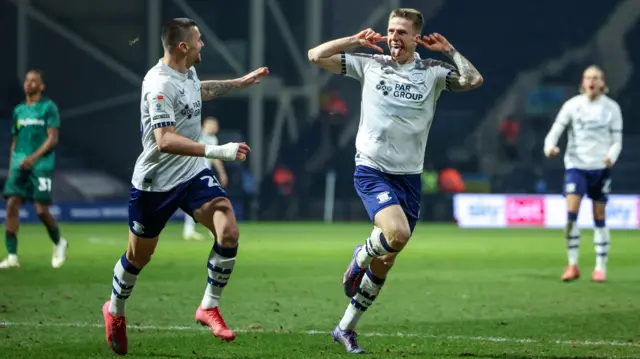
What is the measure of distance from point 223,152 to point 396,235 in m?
1.52

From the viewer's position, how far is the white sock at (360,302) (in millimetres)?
8805

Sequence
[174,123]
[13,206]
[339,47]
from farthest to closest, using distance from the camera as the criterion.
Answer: [13,206]
[339,47]
[174,123]

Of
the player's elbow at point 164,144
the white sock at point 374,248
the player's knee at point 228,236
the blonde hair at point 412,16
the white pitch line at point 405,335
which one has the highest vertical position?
the blonde hair at point 412,16

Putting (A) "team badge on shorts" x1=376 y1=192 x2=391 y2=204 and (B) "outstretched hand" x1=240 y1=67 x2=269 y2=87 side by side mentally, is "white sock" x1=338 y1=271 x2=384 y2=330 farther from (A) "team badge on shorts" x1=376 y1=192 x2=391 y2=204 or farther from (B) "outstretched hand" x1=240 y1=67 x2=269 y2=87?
(B) "outstretched hand" x1=240 y1=67 x2=269 y2=87

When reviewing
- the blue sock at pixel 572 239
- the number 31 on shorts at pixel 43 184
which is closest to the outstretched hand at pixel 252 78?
the number 31 on shorts at pixel 43 184

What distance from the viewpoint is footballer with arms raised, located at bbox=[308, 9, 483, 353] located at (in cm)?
890

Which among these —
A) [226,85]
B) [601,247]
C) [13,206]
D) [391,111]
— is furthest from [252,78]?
[601,247]

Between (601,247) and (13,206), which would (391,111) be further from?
(13,206)

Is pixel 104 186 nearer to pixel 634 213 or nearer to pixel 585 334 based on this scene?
pixel 634 213

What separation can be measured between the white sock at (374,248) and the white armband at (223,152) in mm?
1450

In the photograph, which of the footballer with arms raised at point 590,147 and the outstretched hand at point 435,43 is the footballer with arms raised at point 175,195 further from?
the footballer with arms raised at point 590,147

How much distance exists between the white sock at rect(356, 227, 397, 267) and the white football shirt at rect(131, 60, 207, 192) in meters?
1.36

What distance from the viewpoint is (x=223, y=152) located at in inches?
307

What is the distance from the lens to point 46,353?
27.7ft
